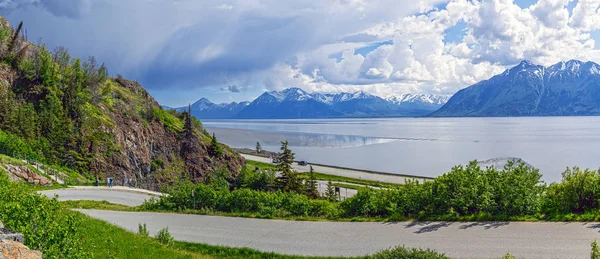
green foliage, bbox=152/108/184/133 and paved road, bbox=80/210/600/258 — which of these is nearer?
paved road, bbox=80/210/600/258

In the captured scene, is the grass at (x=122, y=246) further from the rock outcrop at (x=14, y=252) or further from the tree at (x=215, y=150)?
A: the tree at (x=215, y=150)

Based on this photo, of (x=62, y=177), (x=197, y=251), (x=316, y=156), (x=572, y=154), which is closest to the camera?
(x=197, y=251)

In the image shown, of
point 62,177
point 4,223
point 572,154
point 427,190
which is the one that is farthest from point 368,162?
point 4,223

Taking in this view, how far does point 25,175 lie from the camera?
34250mm

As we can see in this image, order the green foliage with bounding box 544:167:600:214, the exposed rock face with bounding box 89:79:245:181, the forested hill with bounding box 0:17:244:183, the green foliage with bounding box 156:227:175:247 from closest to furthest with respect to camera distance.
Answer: the green foliage with bounding box 156:227:175:247
the green foliage with bounding box 544:167:600:214
the forested hill with bounding box 0:17:244:183
the exposed rock face with bounding box 89:79:245:181

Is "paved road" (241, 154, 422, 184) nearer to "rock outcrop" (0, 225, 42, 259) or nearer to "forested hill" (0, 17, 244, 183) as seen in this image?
"forested hill" (0, 17, 244, 183)

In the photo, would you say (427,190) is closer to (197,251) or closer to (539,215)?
(539,215)

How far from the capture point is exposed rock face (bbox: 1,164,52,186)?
107ft

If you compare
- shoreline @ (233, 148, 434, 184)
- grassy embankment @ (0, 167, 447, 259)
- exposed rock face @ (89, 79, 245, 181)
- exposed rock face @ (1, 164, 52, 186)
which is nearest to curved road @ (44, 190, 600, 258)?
grassy embankment @ (0, 167, 447, 259)

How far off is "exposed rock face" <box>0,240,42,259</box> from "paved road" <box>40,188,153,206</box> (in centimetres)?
2220

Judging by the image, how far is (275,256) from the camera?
43.6ft

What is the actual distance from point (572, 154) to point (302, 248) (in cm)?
10593

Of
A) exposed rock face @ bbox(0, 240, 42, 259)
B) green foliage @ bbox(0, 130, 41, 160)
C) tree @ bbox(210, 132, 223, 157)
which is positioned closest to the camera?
exposed rock face @ bbox(0, 240, 42, 259)

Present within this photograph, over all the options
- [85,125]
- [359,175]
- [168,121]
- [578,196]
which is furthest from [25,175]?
[359,175]
